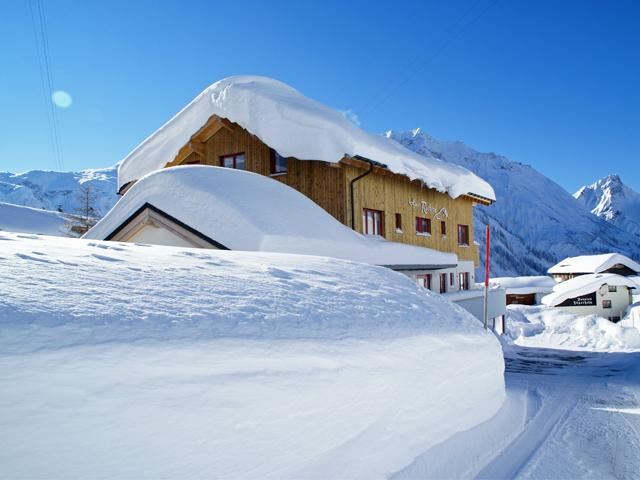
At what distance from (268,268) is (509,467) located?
331 centimetres

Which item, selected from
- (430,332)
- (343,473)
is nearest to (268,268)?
(430,332)

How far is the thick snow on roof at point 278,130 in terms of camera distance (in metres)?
11.4

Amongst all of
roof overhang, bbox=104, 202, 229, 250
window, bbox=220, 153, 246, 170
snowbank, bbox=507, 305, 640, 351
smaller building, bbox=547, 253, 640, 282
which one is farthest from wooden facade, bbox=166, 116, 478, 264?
smaller building, bbox=547, 253, 640, 282

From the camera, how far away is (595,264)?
163 ft

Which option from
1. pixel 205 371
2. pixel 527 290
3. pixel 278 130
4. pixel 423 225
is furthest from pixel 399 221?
pixel 527 290

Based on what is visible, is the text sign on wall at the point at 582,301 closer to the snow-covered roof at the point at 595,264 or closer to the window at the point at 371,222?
the snow-covered roof at the point at 595,264

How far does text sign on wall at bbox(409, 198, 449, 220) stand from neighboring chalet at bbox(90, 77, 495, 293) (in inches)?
1.8

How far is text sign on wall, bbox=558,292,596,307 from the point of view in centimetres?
3791

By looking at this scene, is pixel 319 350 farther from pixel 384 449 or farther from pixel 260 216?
pixel 260 216

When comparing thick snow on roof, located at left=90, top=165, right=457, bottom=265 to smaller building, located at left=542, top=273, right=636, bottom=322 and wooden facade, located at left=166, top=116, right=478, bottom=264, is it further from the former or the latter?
smaller building, located at left=542, top=273, right=636, bottom=322

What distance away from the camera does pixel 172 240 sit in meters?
8.66

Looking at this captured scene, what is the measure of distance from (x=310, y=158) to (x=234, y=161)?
4.32 m

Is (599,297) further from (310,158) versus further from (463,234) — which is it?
(310,158)

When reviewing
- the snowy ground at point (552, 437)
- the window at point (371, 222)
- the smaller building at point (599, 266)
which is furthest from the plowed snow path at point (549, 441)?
the smaller building at point (599, 266)
